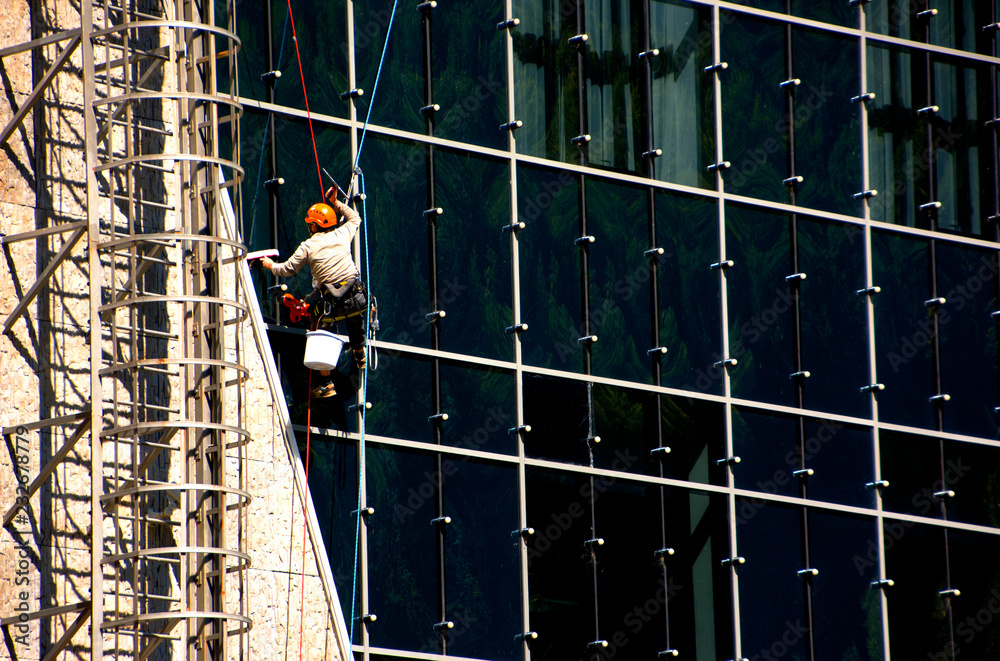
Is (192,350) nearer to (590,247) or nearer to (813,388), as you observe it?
(590,247)

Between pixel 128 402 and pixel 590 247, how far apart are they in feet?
24.0

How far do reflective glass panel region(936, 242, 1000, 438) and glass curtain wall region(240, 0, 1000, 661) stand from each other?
0.14ft

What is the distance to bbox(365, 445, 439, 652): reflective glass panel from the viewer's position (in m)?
21.0

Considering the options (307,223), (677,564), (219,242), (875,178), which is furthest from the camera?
(875,178)

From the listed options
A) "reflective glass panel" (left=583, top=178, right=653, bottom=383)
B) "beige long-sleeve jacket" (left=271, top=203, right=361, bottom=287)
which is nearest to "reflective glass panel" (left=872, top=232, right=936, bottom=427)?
"reflective glass panel" (left=583, top=178, right=653, bottom=383)

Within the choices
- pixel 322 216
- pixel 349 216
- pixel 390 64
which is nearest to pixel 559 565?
pixel 349 216

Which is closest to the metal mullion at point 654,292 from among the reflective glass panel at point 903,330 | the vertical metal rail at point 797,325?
the vertical metal rail at point 797,325

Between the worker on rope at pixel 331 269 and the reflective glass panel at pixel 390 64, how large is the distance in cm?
167

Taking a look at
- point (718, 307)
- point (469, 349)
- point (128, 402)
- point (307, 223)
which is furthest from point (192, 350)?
point (718, 307)

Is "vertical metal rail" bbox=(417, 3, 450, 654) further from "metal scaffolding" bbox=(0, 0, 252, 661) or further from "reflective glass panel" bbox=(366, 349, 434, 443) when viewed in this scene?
"metal scaffolding" bbox=(0, 0, 252, 661)

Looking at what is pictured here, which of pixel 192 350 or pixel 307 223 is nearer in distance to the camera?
pixel 192 350

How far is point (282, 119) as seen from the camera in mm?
21453

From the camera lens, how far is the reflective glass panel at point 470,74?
74.4ft

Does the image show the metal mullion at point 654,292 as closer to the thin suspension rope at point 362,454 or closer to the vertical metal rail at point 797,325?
the vertical metal rail at point 797,325
